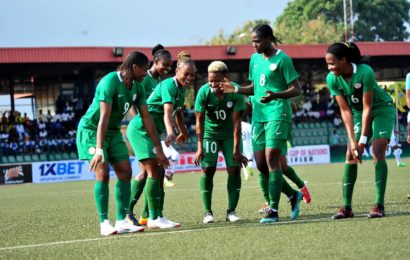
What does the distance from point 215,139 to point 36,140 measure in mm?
25963

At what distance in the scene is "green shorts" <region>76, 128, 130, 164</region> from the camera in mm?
9289

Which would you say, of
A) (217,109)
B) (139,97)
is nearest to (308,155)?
(217,109)

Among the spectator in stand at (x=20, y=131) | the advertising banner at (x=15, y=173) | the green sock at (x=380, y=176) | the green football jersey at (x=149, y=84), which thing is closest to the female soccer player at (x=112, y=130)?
the green football jersey at (x=149, y=84)

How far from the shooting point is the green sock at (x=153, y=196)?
982 cm

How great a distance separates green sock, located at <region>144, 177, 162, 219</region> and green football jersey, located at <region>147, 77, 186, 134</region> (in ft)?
3.26

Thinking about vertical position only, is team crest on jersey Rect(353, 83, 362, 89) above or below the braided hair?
below

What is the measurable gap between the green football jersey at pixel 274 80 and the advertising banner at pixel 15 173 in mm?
22406

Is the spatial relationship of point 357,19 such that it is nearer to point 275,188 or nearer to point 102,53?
point 102,53

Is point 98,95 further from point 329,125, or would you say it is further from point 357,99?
point 329,125

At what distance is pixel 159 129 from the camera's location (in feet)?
35.0

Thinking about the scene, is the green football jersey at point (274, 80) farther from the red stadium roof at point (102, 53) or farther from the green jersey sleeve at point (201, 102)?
the red stadium roof at point (102, 53)

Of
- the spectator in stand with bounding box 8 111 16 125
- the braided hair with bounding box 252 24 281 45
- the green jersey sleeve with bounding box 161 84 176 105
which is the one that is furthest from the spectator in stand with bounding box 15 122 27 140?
the braided hair with bounding box 252 24 281 45

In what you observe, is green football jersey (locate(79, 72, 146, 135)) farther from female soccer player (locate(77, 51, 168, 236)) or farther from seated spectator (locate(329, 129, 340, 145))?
seated spectator (locate(329, 129, 340, 145))

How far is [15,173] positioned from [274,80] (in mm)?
22693
